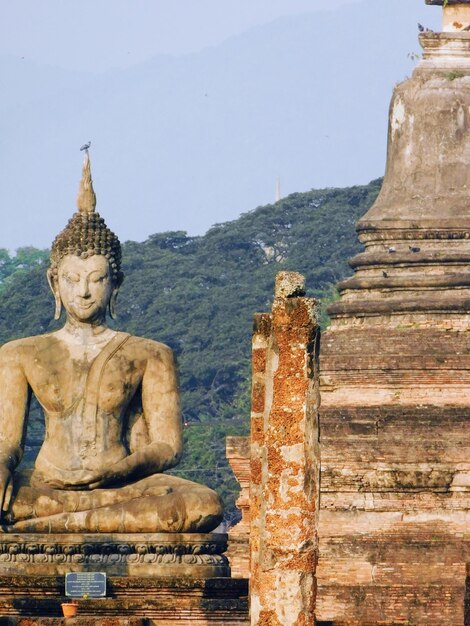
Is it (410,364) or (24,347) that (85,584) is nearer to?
(24,347)

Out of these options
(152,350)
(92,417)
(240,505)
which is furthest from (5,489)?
(240,505)

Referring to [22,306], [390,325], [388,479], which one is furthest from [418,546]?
[22,306]

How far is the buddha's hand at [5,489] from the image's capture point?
17.8 metres

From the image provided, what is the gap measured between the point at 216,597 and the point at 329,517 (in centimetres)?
985

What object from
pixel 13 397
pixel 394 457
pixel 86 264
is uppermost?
pixel 86 264

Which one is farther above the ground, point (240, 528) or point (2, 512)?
point (2, 512)

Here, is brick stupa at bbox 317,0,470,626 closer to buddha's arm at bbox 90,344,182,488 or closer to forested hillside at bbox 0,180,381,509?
buddha's arm at bbox 90,344,182,488

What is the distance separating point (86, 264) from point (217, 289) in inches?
1561

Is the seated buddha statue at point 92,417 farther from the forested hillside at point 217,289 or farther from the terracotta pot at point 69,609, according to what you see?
the forested hillside at point 217,289

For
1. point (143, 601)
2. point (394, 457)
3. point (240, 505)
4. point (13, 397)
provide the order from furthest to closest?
point (394, 457) < point (240, 505) < point (13, 397) < point (143, 601)

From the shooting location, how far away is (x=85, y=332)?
716 inches

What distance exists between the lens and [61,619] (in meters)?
16.8

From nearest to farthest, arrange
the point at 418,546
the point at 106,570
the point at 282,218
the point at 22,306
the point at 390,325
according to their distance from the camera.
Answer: the point at 106,570 → the point at 418,546 → the point at 390,325 → the point at 22,306 → the point at 282,218

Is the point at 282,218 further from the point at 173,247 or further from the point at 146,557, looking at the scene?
the point at 146,557
